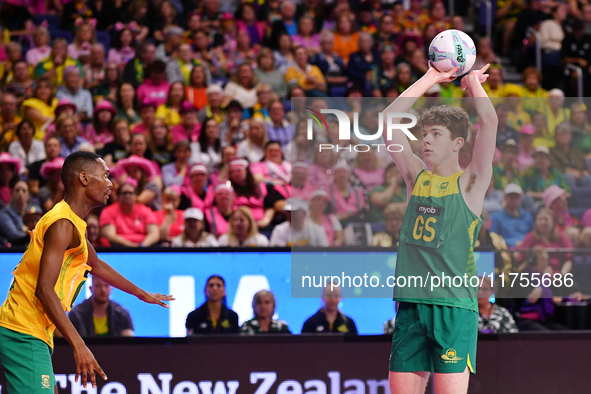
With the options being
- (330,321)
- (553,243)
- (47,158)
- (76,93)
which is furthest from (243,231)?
(76,93)

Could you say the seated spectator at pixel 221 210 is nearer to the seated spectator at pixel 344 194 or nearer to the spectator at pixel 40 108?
the seated spectator at pixel 344 194

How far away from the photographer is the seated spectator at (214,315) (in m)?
6.62

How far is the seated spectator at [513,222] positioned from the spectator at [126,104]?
544cm

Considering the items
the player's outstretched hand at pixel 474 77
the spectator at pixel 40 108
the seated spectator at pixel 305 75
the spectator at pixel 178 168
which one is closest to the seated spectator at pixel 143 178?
the spectator at pixel 178 168

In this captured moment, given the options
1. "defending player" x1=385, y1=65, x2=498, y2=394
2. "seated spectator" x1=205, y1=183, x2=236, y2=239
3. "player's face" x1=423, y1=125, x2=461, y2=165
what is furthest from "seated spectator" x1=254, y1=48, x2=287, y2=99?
"player's face" x1=423, y1=125, x2=461, y2=165

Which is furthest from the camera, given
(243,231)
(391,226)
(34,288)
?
(243,231)

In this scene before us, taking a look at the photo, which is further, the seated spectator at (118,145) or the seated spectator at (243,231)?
the seated spectator at (118,145)

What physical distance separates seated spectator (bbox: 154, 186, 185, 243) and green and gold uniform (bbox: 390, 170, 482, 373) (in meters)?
3.82

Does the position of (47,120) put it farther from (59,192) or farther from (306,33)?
(306,33)

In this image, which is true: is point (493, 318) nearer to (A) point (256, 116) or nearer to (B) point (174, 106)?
(A) point (256, 116)

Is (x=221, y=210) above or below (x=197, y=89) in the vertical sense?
below

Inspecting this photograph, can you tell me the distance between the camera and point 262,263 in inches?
267

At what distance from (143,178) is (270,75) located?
305cm

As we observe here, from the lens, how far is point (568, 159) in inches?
253
